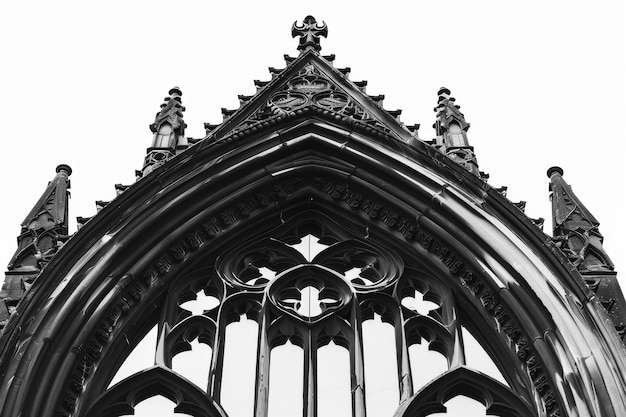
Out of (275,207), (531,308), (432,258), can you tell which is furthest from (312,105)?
(531,308)

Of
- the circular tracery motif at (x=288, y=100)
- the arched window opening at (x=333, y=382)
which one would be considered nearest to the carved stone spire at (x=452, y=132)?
the circular tracery motif at (x=288, y=100)

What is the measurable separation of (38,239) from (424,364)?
486 centimetres

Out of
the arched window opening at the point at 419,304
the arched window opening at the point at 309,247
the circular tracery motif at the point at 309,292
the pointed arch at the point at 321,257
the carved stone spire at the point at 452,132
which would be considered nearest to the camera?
the pointed arch at the point at 321,257

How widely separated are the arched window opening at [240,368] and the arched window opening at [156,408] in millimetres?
576

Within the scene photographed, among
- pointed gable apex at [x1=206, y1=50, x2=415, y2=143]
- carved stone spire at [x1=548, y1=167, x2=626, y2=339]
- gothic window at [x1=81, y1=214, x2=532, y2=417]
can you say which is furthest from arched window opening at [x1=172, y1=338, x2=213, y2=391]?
carved stone spire at [x1=548, y1=167, x2=626, y2=339]

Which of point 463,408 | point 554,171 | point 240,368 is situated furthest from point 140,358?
point 554,171

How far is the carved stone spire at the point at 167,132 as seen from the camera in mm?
18072

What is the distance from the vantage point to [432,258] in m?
17.1

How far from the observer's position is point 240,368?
1585 cm

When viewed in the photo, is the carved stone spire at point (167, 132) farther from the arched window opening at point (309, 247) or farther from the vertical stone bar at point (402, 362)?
the vertical stone bar at point (402, 362)

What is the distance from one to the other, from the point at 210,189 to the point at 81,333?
305cm

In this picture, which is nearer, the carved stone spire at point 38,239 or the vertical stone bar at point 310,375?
the vertical stone bar at point 310,375

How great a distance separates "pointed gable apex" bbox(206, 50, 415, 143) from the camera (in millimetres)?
18422

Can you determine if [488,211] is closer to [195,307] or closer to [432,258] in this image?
[432,258]
